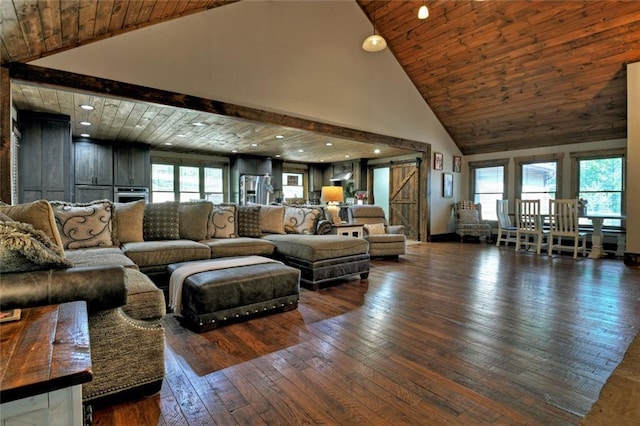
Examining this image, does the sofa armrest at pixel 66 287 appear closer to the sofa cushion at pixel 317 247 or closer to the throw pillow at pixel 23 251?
the throw pillow at pixel 23 251

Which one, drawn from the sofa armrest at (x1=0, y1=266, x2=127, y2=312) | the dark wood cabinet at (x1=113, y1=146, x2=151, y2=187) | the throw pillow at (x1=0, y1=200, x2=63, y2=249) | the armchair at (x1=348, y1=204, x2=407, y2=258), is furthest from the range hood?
the sofa armrest at (x1=0, y1=266, x2=127, y2=312)

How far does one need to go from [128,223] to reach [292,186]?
7830mm

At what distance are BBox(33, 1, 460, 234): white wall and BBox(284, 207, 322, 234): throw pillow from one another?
1.66m

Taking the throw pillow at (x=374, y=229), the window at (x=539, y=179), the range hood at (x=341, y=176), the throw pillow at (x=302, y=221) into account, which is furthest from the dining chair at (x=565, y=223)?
the range hood at (x=341, y=176)

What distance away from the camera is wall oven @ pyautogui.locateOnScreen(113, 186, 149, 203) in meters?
6.87

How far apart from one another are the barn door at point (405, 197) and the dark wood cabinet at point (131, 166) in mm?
6532

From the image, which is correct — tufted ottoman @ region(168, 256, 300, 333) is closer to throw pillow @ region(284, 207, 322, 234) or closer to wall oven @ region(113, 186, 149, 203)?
throw pillow @ region(284, 207, 322, 234)

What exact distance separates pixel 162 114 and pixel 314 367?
435 centimetres

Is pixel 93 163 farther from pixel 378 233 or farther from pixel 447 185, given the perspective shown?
pixel 447 185

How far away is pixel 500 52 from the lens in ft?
18.9

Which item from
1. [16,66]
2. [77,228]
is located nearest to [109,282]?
[77,228]

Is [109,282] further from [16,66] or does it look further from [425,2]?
[425,2]

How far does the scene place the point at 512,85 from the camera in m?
6.23

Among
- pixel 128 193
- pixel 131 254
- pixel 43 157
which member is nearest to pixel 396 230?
pixel 131 254
